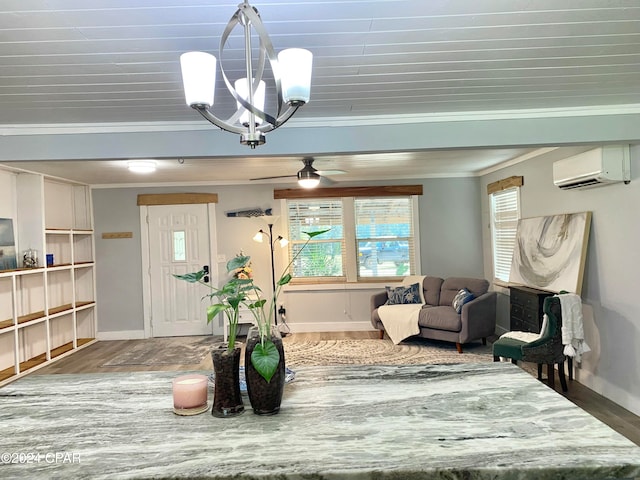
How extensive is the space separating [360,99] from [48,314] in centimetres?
455

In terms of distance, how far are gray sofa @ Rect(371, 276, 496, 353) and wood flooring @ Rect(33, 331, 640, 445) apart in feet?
2.24

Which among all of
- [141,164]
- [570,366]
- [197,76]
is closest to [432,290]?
[570,366]

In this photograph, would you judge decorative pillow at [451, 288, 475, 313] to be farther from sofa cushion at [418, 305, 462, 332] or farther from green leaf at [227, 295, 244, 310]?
green leaf at [227, 295, 244, 310]

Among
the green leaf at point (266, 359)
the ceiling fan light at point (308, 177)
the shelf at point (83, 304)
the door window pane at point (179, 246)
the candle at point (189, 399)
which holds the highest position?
the ceiling fan light at point (308, 177)

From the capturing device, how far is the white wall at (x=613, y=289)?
10.8 feet

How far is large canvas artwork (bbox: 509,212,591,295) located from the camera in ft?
12.3

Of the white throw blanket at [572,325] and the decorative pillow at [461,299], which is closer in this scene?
the white throw blanket at [572,325]

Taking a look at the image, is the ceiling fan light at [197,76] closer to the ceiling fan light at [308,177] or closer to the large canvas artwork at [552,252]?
the ceiling fan light at [308,177]

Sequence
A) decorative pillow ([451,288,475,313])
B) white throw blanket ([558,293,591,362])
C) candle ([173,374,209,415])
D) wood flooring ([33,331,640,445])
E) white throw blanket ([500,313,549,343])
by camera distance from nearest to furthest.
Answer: candle ([173,374,209,415])
wood flooring ([33,331,640,445])
white throw blanket ([558,293,591,362])
white throw blanket ([500,313,549,343])
decorative pillow ([451,288,475,313])

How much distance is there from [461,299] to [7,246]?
5.20 m

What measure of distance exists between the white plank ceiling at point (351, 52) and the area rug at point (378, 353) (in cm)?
292

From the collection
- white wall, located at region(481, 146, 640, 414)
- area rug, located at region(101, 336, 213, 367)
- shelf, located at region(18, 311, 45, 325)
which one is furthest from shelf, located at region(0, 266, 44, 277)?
white wall, located at region(481, 146, 640, 414)


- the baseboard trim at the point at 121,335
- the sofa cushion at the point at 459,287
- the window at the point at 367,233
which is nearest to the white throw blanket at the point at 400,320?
the sofa cushion at the point at 459,287

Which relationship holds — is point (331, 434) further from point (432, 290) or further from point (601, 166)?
point (432, 290)
